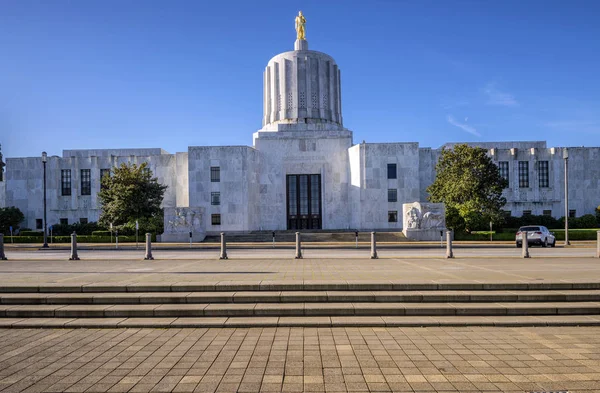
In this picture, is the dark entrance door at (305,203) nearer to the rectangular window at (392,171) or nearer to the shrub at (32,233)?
the rectangular window at (392,171)

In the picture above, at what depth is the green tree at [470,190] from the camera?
3506cm

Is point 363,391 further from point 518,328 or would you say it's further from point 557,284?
point 557,284

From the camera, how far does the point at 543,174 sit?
4584 centimetres

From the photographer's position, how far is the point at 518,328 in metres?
7.88

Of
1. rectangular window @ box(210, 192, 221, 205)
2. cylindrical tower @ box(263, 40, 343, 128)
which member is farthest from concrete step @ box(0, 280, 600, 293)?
cylindrical tower @ box(263, 40, 343, 128)

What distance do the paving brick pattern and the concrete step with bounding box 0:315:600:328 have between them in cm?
21

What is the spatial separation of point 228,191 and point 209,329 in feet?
109

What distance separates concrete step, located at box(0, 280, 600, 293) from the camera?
9.73 meters

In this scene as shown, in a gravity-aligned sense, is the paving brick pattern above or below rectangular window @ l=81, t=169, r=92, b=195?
below

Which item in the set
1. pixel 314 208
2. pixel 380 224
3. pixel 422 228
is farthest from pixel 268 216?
pixel 422 228

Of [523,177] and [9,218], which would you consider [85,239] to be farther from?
[523,177]

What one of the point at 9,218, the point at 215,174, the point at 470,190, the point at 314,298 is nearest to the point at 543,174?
the point at 470,190

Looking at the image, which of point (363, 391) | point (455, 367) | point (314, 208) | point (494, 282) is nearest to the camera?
point (363, 391)

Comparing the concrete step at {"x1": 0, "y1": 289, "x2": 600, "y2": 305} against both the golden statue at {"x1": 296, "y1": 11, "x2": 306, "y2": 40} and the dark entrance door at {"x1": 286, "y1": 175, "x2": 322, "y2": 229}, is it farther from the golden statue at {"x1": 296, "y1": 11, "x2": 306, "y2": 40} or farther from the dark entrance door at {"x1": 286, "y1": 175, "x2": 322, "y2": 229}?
the golden statue at {"x1": 296, "y1": 11, "x2": 306, "y2": 40}
